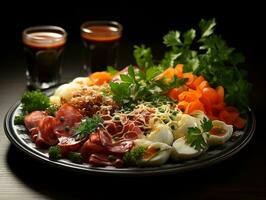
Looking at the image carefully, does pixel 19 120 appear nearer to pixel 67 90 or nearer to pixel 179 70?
pixel 67 90

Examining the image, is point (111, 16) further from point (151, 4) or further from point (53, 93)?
point (53, 93)

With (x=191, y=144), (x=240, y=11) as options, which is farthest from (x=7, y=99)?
(x=240, y=11)

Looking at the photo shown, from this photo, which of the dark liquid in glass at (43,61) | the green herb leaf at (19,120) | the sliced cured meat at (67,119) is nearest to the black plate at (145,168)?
the green herb leaf at (19,120)

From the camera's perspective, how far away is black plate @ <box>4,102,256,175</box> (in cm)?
268

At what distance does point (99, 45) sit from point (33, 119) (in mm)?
1014

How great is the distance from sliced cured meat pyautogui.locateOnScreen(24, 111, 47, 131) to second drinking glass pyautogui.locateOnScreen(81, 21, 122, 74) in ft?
3.08

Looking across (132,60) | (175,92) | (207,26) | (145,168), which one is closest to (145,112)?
(175,92)

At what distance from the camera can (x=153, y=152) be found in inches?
109

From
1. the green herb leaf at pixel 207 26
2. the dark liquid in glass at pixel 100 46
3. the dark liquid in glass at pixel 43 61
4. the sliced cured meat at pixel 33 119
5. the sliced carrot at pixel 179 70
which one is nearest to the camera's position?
the sliced cured meat at pixel 33 119

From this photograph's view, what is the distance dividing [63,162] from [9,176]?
0.28m

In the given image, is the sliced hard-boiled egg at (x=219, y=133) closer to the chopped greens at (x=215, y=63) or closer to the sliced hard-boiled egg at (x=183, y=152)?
the sliced hard-boiled egg at (x=183, y=152)

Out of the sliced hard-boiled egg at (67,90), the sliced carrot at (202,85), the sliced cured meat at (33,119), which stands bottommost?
the sliced hard-boiled egg at (67,90)

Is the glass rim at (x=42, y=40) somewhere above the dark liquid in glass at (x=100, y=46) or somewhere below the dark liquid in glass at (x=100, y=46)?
above

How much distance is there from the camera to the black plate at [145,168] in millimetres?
2684
